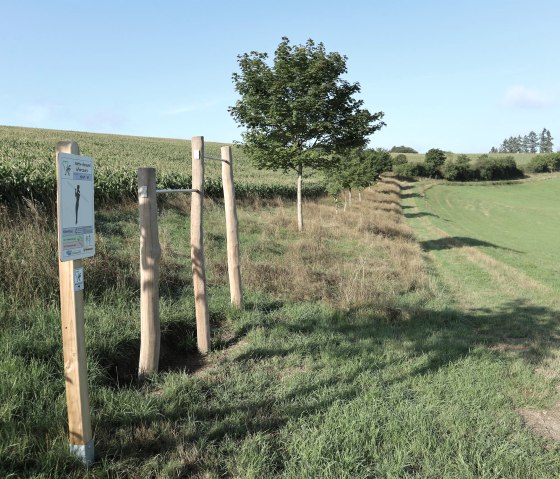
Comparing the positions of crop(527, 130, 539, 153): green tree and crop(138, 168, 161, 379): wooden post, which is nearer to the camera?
crop(138, 168, 161, 379): wooden post

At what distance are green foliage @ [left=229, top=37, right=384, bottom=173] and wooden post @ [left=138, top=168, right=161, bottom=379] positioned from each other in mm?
10518

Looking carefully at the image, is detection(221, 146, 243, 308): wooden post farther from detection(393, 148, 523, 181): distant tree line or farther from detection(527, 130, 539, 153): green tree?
detection(527, 130, 539, 153): green tree

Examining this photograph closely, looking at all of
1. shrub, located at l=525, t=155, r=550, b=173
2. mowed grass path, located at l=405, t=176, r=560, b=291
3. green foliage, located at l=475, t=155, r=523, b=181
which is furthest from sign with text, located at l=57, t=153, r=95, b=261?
shrub, located at l=525, t=155, r=550, b=173

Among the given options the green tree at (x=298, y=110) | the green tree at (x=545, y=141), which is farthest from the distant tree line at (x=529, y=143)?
the green tree at (x=298, y=110)

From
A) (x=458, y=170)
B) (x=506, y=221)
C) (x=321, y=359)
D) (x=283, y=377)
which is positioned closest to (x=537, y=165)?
(x=458, y=170)

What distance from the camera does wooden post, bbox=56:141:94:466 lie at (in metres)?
2.56

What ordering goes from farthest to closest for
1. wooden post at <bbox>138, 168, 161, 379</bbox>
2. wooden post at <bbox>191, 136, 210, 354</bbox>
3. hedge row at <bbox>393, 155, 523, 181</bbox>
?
Result: hedge row at <bbox>393, 155, 523, 181</bbox>
wooden post at <bbox>191, 136, 210, 354</bbox>
wooden post at <bbox>138, 168, 161, 379</bbox>

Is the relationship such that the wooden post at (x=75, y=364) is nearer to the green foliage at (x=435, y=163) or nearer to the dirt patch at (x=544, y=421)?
the dirt patch at (x=544, y=421)

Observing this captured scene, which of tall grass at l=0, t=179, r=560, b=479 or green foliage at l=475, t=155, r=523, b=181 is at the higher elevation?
green foliage at l=475, t=155, r=523, b=181

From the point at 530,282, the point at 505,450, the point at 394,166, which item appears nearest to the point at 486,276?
the point at 530,282

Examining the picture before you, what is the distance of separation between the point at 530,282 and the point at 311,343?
8.19 meters

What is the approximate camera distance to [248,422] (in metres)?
3.30

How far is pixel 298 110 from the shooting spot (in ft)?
46.4

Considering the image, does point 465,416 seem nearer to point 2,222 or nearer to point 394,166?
point 2,222
